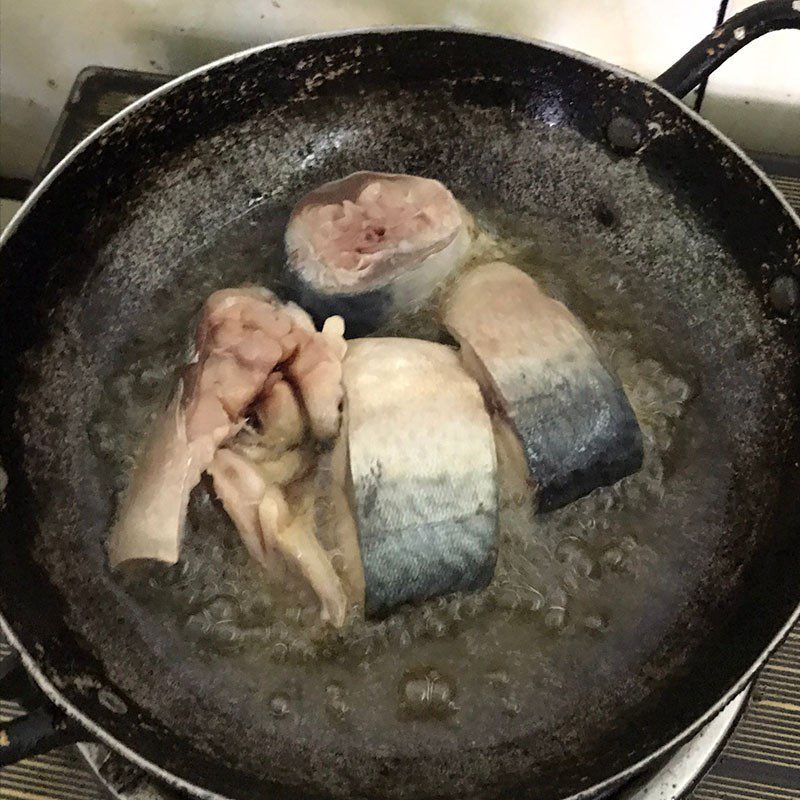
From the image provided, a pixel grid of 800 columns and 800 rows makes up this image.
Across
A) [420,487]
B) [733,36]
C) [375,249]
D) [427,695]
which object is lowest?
[427,695]

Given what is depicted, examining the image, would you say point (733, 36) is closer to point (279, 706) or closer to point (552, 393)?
point (552, 393)

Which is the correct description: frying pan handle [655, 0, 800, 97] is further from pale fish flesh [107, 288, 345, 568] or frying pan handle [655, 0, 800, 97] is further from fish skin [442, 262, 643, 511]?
pale fish flesh [107, 288, 345, 568]

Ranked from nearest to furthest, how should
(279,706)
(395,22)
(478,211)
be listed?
1. (279,706)
2. (478,211)
3. (395,22)

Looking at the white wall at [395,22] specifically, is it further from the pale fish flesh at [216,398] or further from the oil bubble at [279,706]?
the oil bubble at [279,706]

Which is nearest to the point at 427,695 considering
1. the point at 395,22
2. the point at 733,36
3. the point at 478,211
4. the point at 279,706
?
the point at 279,706

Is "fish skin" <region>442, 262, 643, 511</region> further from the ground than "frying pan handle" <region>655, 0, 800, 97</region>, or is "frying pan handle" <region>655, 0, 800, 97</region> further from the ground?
"frying pan handle" <region>655, 0, 800, 97</region>

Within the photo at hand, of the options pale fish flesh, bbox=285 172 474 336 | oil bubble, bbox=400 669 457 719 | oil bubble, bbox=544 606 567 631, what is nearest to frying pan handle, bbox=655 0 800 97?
pale fish flesh, bbox=285 172 474 336

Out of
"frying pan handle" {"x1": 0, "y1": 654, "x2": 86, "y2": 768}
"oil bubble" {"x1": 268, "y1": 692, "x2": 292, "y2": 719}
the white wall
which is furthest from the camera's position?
the white wall
